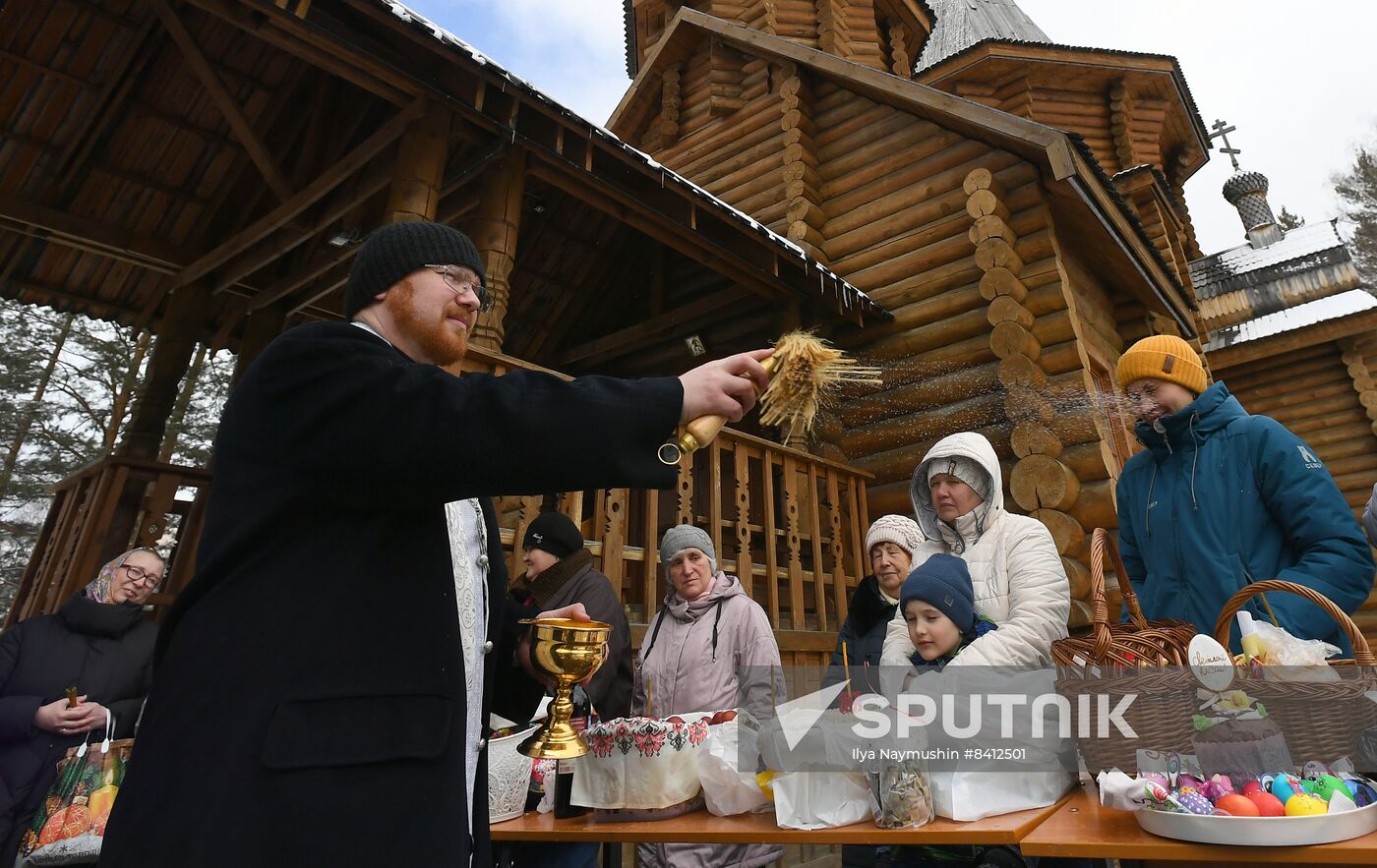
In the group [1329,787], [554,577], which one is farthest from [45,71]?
[1329,787]

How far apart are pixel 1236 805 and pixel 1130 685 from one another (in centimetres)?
27

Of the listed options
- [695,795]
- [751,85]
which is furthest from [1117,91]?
[695,795]

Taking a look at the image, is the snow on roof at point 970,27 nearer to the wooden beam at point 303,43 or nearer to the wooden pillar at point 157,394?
the wooden beam at point 303,43

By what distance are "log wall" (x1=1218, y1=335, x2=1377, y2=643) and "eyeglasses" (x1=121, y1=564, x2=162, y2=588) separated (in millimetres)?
13942

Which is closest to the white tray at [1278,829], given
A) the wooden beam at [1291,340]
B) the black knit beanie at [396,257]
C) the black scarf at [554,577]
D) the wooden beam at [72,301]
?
the black knit beanie at [396,257]

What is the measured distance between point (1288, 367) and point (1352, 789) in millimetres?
13905

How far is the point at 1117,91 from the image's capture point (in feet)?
38.9

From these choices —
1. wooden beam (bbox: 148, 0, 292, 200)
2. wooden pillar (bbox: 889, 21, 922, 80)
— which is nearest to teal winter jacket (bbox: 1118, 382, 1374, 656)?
wooden beam (bbox: 148, 0, 292, 200)

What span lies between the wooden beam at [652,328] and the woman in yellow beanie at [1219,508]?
15.9ft

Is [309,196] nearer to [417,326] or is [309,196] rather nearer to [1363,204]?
[417,326]

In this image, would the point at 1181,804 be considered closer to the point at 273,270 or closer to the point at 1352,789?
the point at 1352,789

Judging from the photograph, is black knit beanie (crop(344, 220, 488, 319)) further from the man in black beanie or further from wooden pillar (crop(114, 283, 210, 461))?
wooden pillar (crop(114, 283, 210, 461))

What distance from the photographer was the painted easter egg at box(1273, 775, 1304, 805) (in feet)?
4.47

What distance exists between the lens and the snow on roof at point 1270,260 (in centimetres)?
1357
